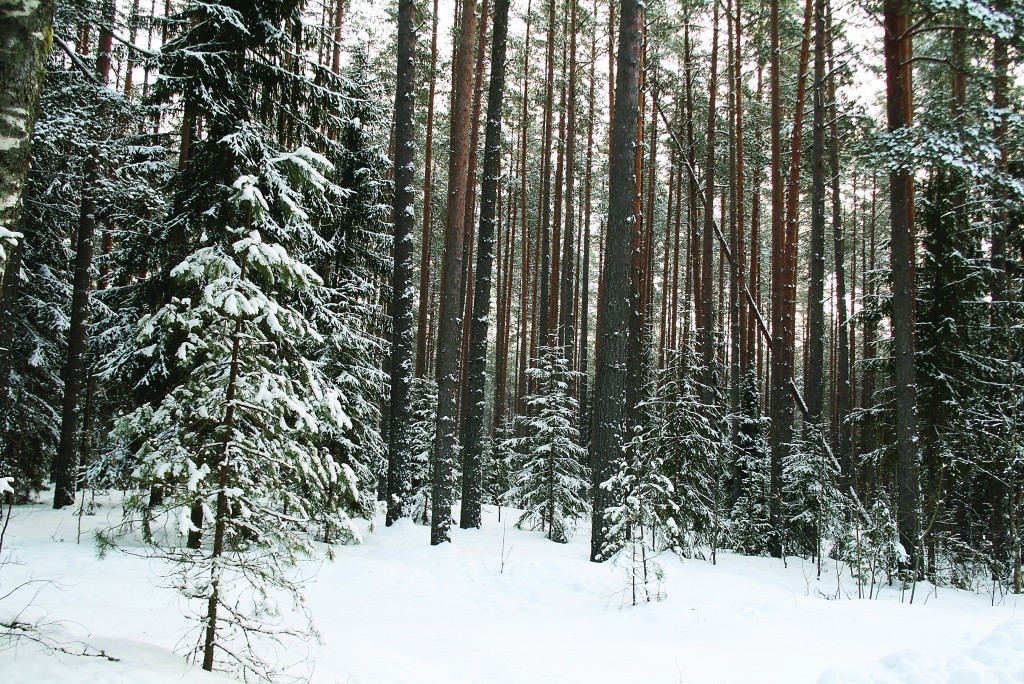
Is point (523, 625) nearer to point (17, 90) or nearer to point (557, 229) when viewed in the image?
point (17, 90)

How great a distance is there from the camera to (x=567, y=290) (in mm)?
17938

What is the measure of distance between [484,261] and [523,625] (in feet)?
22.8

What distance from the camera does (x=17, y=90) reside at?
3.26 metres

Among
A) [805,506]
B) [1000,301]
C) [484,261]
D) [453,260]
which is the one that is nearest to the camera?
[1000,301]

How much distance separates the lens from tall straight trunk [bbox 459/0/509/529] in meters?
11.5

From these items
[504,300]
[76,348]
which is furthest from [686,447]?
[76,348]

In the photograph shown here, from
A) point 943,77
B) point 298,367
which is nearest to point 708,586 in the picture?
point 298,367

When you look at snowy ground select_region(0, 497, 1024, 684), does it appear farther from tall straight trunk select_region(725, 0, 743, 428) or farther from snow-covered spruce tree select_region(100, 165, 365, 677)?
tall straight trunk select_region(725, 0, 743, 428)

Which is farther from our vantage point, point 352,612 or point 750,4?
point 750,4

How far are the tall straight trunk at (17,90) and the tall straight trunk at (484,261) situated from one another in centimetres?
835

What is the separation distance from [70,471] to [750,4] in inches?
777

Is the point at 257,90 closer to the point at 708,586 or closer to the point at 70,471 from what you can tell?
the point at 70,471

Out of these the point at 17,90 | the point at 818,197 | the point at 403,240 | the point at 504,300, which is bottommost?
the point at 17,90

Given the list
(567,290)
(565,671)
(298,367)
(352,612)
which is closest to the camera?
(298,367)
